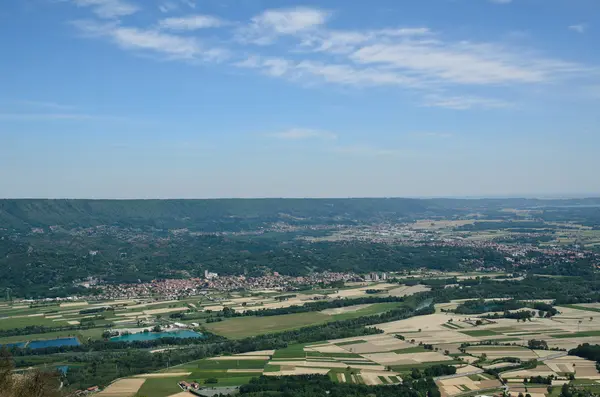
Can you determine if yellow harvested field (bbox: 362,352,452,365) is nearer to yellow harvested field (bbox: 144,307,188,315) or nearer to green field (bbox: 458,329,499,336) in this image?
green field (bbox: 458,329,499,336)

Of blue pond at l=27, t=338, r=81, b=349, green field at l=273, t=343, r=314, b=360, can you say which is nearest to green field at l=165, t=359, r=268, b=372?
green field at l=273, t=343, r=314, b=360

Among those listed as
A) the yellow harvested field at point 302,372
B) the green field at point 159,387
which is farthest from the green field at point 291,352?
the green field at point 159,387

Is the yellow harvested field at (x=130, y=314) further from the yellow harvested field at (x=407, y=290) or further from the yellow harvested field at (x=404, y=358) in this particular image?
the yellow harvested field at (x=404, y=358)

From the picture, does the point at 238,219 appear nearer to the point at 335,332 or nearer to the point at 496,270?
the point at 496,270

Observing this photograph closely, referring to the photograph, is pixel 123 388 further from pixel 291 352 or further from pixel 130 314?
pixel 130 314

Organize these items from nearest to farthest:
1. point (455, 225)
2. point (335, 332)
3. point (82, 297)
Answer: point (335, 332) < point (82, 297) < point (455, 225)

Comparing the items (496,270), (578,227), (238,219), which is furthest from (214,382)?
(238,219)
